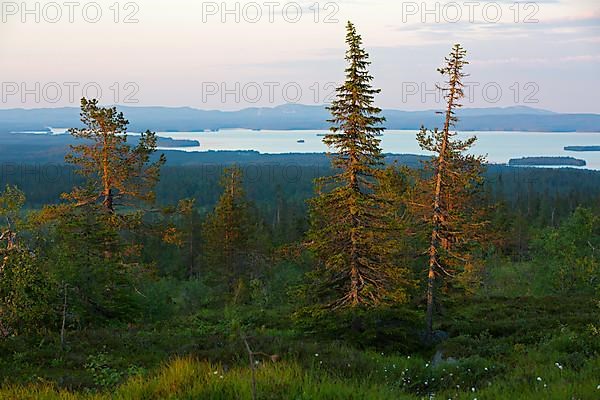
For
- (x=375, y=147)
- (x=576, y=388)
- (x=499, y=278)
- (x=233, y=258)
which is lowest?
(x=499, y=278)

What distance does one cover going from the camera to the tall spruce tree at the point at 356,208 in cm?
1484

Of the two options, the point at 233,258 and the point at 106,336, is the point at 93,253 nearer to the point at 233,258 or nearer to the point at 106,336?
the point at 106,336

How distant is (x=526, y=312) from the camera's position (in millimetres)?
24266

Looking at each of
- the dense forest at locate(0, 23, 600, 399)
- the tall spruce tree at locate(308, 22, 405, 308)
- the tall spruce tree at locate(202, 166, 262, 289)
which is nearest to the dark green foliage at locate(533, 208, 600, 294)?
the dense forest at locate(0, 23, 600, 399)

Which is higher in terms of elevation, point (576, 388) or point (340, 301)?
point (576, 388)

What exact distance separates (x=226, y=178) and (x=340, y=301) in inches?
994

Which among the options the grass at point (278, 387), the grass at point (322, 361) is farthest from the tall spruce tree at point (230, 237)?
the grass at point (278, 387)

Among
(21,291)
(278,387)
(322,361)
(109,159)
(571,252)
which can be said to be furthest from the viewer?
(571,252)

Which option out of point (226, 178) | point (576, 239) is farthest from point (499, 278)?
point (226, 178)

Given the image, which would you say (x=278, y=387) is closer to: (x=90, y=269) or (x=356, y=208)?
(x=356, y=208)

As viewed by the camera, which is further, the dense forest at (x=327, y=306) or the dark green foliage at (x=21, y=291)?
the dark green foliage at (x=21, y=291)

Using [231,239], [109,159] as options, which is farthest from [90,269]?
[231,239]

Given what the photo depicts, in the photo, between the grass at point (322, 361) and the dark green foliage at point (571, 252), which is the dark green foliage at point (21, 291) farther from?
the dark green foliage at point (571, 252)

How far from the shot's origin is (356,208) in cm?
1480
